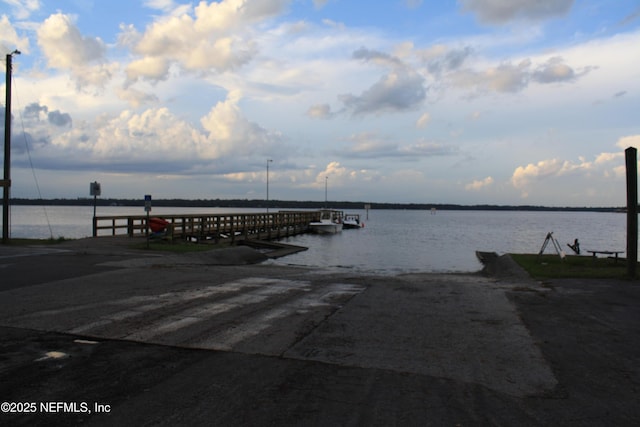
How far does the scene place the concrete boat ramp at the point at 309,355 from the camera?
4.57 metres

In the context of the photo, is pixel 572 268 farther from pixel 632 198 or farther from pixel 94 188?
pixel 94 188

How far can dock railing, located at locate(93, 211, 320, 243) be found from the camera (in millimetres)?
28484

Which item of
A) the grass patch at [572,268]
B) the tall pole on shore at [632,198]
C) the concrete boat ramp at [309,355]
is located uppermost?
the tall pole on shore at [632,198]

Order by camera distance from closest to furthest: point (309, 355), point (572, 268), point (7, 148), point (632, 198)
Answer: point (309, 355) → point (632, 198) → point (572, 268) → point (7, 148)

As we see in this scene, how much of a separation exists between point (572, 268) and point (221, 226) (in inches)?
1193

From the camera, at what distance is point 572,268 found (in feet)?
55.8

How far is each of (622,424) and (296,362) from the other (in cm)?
336

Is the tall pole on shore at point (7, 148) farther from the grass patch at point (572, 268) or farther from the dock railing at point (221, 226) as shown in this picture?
the grass patch at point (572, 268)

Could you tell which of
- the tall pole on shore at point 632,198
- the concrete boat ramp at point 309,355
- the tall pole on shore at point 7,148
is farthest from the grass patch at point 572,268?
the tall pole on shore at point 7,148

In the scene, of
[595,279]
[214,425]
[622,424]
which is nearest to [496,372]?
[622,424]

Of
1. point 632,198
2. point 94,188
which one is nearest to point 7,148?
point 94,188

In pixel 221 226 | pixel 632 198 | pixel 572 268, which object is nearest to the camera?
pixel 632 198

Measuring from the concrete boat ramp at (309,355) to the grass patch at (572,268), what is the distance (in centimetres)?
358

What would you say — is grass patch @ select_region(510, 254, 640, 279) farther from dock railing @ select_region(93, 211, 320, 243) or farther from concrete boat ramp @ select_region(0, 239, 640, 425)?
dock railing @ select_region(93, 211, 320, 243)
